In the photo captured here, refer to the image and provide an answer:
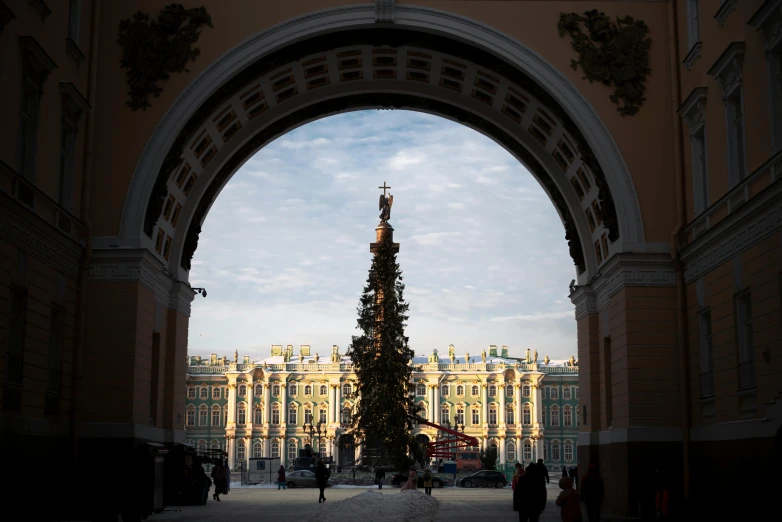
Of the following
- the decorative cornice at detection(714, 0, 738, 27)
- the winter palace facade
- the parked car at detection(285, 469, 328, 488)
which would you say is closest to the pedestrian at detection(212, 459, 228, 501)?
the parked car at detection(285, 469, 328, 488)

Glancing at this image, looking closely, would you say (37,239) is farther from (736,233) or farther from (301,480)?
(301,480)

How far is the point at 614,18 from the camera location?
2681 cm

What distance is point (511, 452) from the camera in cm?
12450

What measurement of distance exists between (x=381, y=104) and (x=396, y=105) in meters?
0.48

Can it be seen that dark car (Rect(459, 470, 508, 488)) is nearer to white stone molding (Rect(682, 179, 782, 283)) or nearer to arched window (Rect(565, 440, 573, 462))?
white stone molding (Rect(682, 179, 782, 283))

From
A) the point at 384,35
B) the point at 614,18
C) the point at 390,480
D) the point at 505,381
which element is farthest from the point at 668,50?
the point at 505,381

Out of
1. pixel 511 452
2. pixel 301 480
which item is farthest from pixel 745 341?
pixel 511 452

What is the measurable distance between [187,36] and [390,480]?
141 feet

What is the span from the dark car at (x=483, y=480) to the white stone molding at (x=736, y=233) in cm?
3669

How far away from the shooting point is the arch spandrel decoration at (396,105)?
26391 millimetres

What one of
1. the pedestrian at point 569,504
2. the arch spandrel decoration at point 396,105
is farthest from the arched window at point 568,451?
the pedestrian at point 569,504

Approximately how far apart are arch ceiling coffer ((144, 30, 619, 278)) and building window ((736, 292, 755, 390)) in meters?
5.25

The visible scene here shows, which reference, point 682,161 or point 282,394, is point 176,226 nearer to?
point 682,161

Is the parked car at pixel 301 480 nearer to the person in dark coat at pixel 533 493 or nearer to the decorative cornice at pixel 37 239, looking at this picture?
the decorative cornice at pixel 37 239
